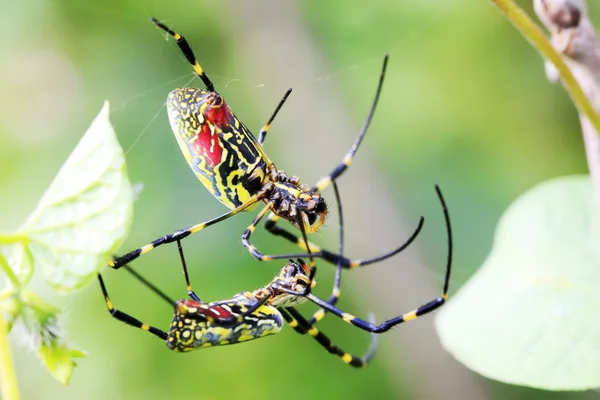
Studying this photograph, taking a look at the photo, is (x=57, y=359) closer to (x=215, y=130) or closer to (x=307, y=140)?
(x=215, y=130)

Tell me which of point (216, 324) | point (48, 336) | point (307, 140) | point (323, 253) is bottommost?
point (307, 140)

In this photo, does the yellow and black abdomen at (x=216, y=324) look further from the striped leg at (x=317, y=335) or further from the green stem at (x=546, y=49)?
the green stem at (x=546, y=49)

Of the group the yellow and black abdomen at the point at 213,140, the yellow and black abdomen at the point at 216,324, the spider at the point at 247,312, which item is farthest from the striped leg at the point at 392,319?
the yellow and black abdomen at the point at 213,140

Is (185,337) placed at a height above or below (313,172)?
above

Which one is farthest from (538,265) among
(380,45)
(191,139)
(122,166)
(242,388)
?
(380,45)

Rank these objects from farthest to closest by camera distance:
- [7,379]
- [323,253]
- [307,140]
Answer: [307,140]
[323,253]
[7,379]

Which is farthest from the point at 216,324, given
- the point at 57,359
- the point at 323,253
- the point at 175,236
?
the point at 57,359

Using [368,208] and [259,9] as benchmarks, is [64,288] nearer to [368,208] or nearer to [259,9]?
[368,208]
